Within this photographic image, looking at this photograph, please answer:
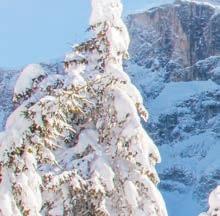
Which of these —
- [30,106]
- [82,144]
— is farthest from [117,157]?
[30,106]

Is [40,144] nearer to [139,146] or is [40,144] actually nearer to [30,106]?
[30,106]

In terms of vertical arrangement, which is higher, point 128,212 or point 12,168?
point 12,168

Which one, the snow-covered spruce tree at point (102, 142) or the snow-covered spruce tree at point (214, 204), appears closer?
the snow-covered spruce tree at point (214, 204)

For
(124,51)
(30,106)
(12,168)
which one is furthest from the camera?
(124,51)

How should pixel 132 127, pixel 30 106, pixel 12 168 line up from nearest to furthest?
pixel 12 168
pixel 30 106
pixel 132 127

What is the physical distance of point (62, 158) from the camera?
1290 cm

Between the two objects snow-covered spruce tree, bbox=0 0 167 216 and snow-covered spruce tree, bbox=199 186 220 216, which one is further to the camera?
snow-covered spruce tree, bbox=0 0 167 216

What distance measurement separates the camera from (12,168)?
394 inches

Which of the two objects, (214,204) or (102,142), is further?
(102,142)

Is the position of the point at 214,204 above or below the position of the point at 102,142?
below

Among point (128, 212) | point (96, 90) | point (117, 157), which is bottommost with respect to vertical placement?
point (128, 212)

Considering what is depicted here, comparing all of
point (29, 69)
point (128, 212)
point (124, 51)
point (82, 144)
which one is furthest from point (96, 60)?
point (29, 69)

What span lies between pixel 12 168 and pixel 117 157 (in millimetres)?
3196

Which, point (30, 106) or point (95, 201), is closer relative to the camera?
point (30, 106)
